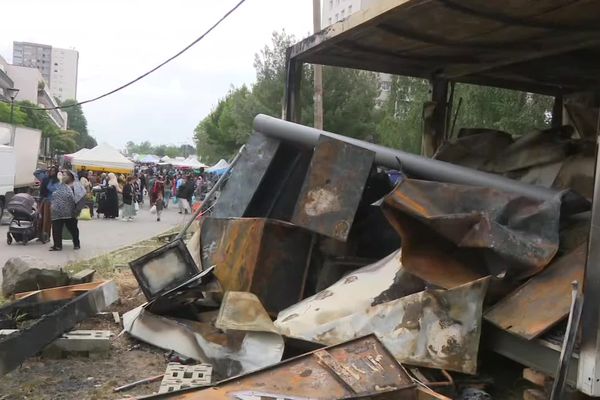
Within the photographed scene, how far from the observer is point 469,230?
3506mm

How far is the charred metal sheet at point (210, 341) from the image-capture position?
3863 mm

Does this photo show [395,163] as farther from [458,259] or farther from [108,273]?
[108,273]

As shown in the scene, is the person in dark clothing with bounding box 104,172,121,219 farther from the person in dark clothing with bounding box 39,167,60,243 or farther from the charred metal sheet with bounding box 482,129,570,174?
the charred metal sheet with bounding box 482,129,570,174

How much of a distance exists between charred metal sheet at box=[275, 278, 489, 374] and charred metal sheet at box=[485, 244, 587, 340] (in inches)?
6.3

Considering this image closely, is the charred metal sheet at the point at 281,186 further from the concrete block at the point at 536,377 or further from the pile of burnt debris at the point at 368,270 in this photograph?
the concrete block at the point at 536,377

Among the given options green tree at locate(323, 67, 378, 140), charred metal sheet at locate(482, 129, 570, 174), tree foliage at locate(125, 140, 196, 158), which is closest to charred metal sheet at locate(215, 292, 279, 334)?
charred metal sheet at locate(482, 129, 570, 174)

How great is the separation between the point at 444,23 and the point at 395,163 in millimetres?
1251

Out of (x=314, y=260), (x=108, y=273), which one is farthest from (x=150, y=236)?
(x=314, y=260)

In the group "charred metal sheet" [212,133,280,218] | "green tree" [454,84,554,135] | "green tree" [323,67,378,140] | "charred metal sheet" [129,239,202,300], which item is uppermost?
"green tree" [323,67,378,140]

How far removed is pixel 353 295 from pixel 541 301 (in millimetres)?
1396

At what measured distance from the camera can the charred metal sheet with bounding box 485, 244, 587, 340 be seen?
10.0 feet

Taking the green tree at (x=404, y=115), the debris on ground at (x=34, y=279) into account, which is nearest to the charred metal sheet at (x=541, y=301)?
the debris on ground at (x=34, y=279)

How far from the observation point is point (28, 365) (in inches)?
163

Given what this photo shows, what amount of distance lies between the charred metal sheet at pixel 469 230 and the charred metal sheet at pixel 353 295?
244 millimetres
